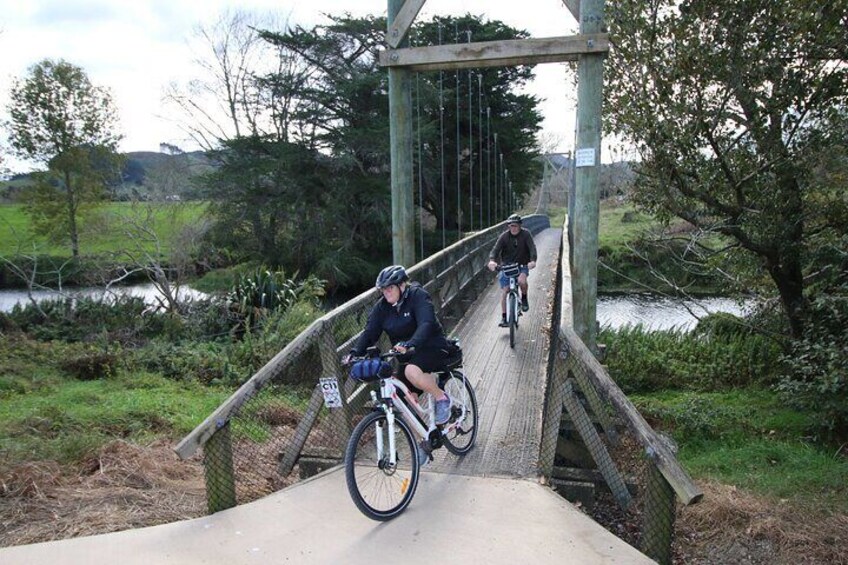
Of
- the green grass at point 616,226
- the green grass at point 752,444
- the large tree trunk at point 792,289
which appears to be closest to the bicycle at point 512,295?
the green grass at point 752,444

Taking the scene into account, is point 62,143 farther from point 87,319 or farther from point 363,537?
point 363,537

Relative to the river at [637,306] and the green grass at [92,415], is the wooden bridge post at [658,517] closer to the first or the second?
the green grass at [92,415]

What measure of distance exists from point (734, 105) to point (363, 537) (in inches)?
306

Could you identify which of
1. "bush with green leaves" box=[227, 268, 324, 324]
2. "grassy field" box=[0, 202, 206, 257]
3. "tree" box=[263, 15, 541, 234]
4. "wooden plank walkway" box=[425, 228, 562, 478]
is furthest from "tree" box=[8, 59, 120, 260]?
"wooden plank walkway" box=[425, 228, 562, 478]

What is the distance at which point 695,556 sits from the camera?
4582mm

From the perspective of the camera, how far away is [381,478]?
12.9 feet

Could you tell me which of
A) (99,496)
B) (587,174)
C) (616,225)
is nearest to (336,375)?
(99,496)

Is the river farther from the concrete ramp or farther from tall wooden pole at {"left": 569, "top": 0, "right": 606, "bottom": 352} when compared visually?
the concrete ramp

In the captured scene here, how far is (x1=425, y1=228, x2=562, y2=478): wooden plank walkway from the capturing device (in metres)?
4.50

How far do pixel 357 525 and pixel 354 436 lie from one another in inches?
20.0

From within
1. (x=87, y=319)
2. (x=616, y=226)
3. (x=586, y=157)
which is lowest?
(x=87, y=319)

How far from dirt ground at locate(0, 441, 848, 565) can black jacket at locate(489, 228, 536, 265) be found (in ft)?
10.9

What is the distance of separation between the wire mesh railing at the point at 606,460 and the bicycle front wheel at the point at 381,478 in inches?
37.8

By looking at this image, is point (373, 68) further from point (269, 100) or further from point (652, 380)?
point (652, 380)
